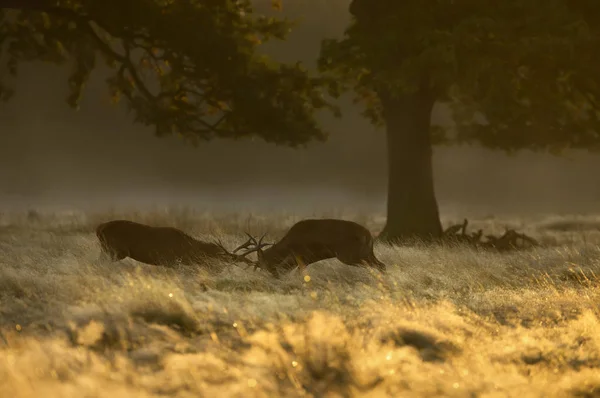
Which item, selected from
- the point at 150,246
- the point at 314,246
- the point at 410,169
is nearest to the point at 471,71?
the point at 410,169

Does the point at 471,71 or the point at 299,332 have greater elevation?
the point at 471,71

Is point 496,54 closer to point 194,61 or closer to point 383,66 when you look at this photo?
point 383,66

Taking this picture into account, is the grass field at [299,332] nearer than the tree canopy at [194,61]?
Yes

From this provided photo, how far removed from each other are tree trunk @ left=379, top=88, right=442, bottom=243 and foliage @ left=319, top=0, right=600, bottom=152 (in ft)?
1.98

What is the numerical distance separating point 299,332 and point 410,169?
35.8ft

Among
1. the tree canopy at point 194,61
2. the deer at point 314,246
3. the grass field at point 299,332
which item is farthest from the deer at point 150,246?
the tree canopy at point 194,61

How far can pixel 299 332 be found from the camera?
5871 mm

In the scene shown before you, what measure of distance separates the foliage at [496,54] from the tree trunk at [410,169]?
0.60 metres

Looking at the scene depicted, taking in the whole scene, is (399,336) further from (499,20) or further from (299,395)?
(499,20)

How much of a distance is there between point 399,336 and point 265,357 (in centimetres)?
138

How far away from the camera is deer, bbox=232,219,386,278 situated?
9.69 meters

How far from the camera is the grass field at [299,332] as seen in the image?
4.65 m

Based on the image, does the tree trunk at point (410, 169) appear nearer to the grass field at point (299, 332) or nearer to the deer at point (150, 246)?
the grass field at point (299, 332)

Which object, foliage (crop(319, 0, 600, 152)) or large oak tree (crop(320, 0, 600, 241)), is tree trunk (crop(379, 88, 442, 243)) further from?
foliage (crop(319, 0, 600, 152))
